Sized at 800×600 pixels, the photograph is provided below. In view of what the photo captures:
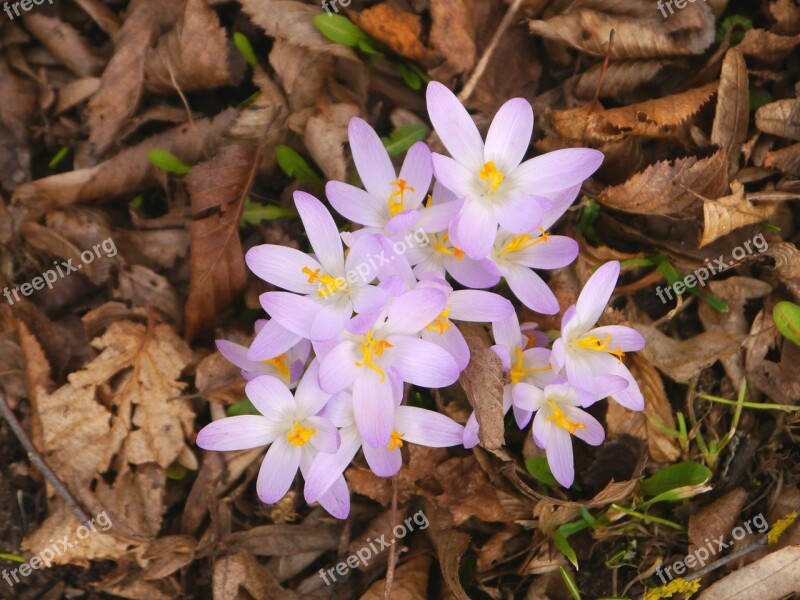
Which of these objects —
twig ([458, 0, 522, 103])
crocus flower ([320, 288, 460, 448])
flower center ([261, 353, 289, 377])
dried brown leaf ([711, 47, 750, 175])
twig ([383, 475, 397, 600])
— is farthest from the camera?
twig ([458, 0, 522, 103])

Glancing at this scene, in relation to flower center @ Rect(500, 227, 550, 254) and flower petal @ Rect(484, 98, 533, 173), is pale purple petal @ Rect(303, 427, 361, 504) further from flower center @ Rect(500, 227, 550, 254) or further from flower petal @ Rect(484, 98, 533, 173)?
flower petal @ Rect(484, 98, 533, 173)

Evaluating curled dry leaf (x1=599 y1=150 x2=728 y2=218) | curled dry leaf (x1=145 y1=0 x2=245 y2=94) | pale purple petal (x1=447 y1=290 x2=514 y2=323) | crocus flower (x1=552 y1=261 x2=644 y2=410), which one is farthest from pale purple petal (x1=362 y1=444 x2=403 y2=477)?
curled dry leaf (x1=145 y1=0 x2=245 y2=94)

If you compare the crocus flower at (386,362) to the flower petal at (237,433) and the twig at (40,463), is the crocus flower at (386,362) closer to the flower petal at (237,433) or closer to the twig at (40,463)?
the flower petal at (237,433)

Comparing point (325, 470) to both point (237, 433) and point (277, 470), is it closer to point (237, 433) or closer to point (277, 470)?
point (277, 470)

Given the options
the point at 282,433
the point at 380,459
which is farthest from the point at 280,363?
the point at 380,459

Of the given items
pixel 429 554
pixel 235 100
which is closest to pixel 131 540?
pixel 429 554
